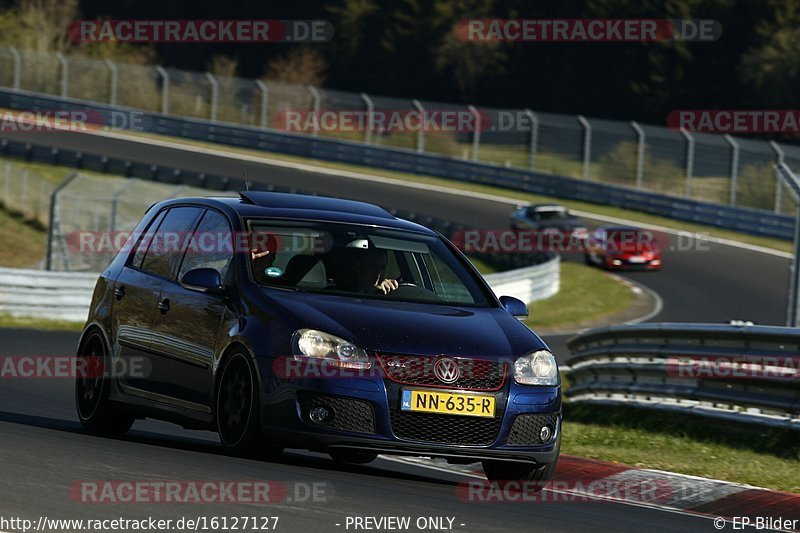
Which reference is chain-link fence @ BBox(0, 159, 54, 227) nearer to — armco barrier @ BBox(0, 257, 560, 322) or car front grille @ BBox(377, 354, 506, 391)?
armco barrier @ BBox(0, 257, 560, 322)

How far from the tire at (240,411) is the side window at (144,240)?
168cm

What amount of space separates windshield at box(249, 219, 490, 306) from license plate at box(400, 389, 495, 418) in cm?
91

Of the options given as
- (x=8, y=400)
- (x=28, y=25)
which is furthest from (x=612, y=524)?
(x=28, y=25)

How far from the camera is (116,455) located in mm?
7926

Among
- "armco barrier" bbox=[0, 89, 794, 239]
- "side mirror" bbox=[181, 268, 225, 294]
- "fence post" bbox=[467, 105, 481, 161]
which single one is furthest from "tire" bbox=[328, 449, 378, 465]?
"fence post" bbox=[467, 105, 481, 161]

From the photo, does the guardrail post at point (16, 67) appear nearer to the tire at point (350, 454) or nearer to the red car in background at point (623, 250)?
the red car in background at point (623, 250)

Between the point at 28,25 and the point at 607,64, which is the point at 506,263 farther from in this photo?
the point at 607,64

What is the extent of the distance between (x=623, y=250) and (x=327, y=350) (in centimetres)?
2845

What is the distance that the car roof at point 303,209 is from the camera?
8820 millimetres

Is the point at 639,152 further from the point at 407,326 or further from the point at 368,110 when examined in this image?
the point at 407,326

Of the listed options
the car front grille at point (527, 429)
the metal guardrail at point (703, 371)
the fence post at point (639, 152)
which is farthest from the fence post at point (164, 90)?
the car front grille at point (527, 429)

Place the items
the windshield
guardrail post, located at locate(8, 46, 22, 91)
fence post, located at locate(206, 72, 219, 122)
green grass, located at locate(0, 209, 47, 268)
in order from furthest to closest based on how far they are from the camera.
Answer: guardrail post, located at locate(8, 46, 22, 91) → fence post, located at locate(206, 72, 219, 122) → green grass, located at locate(0, 209, 47, 268) → the windshield

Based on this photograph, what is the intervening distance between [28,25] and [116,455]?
59.6 metres

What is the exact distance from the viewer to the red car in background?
35.4 metres
